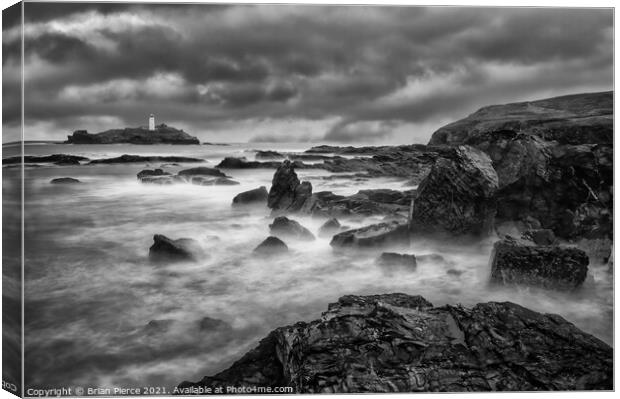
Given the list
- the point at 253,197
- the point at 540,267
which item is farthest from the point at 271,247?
the point at 540,267

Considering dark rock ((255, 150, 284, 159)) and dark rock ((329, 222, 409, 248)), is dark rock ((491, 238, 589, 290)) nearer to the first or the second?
dark rock ((329, 222, 409, 248))

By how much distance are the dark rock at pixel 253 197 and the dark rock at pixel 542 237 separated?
2.88 m

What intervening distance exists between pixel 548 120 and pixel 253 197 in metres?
3.36

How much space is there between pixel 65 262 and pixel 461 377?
400 cm

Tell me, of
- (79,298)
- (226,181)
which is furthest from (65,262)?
(226,181)

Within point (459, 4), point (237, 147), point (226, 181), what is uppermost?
point (459, 4)

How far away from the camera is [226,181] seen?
588 cm

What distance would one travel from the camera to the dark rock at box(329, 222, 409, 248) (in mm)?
5668

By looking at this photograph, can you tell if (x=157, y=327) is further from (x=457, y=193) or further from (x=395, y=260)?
(x=457, y=193)

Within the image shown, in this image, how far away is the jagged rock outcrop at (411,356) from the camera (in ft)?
16.4

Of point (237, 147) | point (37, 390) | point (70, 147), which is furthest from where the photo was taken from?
point (237, 147)

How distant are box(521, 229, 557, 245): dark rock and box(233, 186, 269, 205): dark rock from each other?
2884 mm

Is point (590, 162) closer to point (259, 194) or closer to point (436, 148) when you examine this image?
point (436, 148)

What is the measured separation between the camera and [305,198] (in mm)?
5805
